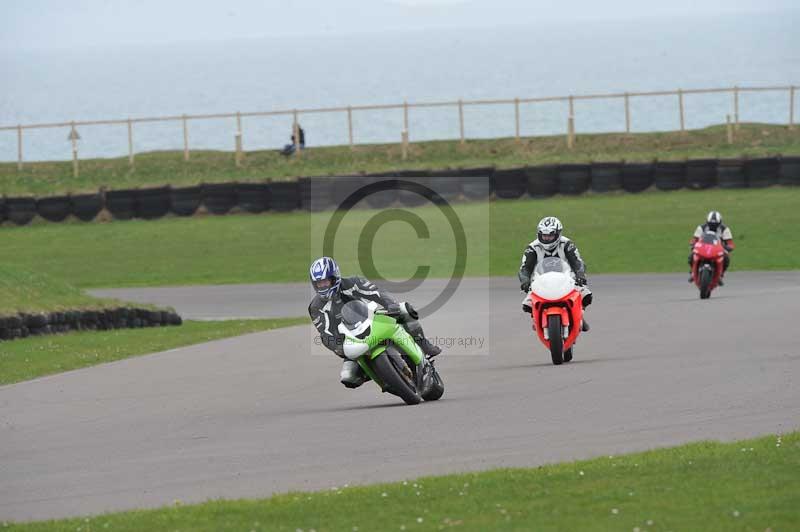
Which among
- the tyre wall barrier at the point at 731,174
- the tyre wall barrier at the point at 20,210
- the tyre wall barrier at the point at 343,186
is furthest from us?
the tyre wall barrier at the point at 343,186

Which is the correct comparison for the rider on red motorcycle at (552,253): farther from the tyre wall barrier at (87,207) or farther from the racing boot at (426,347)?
the tyre wall barrier at (87,207)

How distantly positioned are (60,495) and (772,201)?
31026 millimetres

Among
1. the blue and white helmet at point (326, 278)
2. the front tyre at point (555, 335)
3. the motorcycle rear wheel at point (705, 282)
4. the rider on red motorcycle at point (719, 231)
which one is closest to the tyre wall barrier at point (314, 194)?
the rider on red motorcycle at point (719, 231)

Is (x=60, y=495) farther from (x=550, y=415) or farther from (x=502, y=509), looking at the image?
(x=550, y=415)

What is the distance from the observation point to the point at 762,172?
40.2 m

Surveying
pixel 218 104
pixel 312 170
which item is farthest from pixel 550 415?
pixel 218 104

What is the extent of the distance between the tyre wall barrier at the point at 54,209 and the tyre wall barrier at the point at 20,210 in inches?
7.3

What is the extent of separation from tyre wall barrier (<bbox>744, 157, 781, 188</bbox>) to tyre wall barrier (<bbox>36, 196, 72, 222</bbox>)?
18.4 m

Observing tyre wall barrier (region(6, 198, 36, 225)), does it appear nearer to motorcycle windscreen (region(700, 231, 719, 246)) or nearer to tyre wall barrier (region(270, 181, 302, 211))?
tyre wall barrier (region(270, 181, 302, 211))

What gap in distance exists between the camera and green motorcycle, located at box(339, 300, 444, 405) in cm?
1288

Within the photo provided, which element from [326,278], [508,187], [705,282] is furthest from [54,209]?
[326,278]

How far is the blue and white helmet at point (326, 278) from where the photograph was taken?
13.0m

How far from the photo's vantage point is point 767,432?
423 inches

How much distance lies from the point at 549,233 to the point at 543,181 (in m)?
24.8
